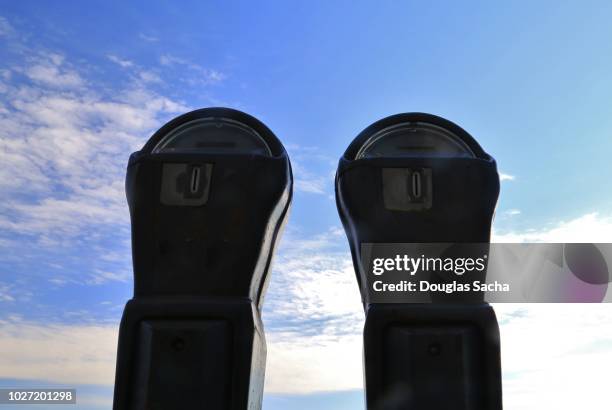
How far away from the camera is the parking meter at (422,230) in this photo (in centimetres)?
337

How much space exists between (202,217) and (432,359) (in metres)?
1.28

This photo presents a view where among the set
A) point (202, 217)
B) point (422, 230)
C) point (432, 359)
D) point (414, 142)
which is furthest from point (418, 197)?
point (202, 217)

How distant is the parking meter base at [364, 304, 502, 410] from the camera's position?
3363 mm

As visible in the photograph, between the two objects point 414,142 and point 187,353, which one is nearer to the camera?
point 187,353

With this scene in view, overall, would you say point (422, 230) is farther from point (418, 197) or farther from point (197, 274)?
point (197, 274)

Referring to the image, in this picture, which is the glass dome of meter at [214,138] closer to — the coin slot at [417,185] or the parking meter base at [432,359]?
the coin slot at [417,185]

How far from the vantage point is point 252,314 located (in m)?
3.40

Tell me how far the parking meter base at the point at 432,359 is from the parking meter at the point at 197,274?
60 cm

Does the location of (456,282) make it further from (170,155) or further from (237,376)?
(170,155)

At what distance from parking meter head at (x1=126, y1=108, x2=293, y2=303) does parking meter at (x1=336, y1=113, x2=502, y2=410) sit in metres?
0.43

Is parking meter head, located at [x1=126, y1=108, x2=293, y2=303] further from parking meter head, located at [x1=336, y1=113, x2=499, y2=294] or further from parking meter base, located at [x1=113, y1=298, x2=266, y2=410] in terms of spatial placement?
parking meter head, located at [x1=336, y1=113, x2=499, y2=294]

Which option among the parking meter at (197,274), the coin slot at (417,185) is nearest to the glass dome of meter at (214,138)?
the parking meter at (197,274)

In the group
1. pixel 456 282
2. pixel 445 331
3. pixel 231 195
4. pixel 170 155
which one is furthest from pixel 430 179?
pixel 170 155

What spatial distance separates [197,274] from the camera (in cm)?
342
